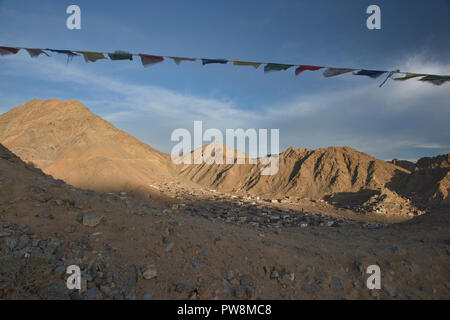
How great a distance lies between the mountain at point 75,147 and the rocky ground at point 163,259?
36.8 ft

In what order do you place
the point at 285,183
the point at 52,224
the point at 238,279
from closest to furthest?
the point at 238,279 < the point at 52,224 < the point at 285,183

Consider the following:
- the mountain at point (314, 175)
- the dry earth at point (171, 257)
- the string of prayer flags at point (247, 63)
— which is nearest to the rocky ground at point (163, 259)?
the dry earth at point (171, 257)

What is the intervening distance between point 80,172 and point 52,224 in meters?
15.5

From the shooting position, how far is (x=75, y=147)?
24.5m

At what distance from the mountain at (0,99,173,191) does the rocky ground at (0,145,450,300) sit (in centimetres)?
1122

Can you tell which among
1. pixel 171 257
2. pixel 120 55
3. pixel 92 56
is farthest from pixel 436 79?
pixel 92 56

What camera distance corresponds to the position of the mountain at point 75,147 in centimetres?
1681

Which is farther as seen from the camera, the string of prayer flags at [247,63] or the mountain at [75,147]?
the mountain at [75,147]

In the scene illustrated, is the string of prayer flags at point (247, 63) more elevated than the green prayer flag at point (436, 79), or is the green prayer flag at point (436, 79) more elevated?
the string of prayer flags at point (247, 63)

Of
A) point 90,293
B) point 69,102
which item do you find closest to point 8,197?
point 90,293

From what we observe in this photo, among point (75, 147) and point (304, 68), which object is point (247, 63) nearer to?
point (304, 68)

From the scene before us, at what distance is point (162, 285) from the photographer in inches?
131

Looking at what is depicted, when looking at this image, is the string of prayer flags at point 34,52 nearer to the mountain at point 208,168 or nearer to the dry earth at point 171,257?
the dry earth at point 171,257
